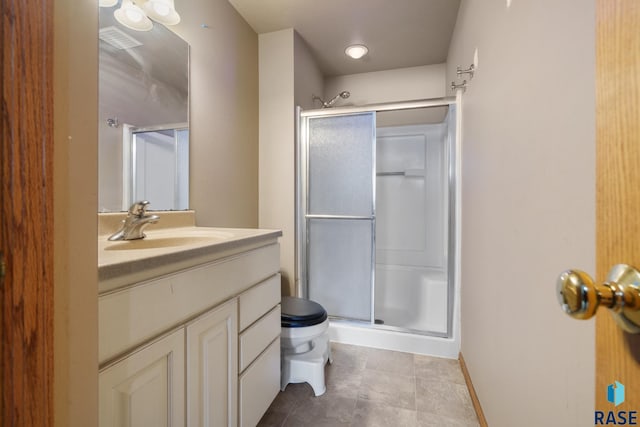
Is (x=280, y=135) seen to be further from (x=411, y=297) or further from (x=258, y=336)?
(x=411, y=297)

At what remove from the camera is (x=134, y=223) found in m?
1.13

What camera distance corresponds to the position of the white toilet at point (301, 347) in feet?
4.93

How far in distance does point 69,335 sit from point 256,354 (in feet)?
2.81

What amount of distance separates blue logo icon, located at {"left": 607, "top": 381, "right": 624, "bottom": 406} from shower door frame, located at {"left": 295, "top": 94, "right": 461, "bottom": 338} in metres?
1.65

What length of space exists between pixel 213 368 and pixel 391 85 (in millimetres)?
2832

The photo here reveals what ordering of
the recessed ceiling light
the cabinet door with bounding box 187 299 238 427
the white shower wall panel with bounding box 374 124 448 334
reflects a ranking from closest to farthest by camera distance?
the cabinet door with bounding box 187 299 238 427 → the recessed ceiling light → the white shower wall panel with bounding box 374 124 448 334

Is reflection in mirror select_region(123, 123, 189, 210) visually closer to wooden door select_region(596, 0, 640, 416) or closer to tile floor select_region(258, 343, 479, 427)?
tile floor select_region(258, 343, 479, 427)

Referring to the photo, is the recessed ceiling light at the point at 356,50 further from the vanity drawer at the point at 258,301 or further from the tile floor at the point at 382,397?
the tile floor at the point at 382,397

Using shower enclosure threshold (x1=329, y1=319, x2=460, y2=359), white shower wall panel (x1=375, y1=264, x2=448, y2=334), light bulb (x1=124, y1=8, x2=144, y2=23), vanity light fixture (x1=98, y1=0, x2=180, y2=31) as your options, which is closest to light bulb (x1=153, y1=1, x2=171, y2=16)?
vanity light fixture (x1=98, y1=0, x2=180, y2=31)

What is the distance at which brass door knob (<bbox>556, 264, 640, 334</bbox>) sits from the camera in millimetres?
259

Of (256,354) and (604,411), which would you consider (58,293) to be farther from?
(256,354)

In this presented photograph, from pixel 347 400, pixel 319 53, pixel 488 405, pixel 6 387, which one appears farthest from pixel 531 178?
pixel 319 53

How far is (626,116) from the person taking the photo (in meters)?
0.28

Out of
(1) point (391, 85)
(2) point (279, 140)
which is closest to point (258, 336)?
(2) point (279, 140)
